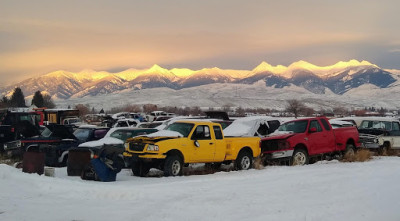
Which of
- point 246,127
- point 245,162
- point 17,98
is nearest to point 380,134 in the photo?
point 246,127

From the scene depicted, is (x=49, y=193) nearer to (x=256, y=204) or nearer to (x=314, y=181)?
(x=256, y=204)

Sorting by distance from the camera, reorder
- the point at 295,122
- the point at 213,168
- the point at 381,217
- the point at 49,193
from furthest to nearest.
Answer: the point at 295,122
the point at 213,168
the point at 49,193
the point at 381,217

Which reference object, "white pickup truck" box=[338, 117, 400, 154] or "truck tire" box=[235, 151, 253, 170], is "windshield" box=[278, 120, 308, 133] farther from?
"white pickup truck" box=[338, 117, 400, 154]

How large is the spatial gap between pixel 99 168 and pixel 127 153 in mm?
1491

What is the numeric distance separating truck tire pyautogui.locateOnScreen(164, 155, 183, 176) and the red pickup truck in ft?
12.5

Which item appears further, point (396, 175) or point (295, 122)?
point (295, 122)

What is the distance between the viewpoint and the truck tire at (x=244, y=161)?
49.5 ft

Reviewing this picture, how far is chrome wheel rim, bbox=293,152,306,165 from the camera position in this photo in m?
15.6

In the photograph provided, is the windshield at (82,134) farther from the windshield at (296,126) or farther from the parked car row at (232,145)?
the windshield at (296,126)

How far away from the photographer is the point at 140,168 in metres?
13.5

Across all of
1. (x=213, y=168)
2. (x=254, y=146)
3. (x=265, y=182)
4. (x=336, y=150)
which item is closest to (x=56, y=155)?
(x=213, y=168)

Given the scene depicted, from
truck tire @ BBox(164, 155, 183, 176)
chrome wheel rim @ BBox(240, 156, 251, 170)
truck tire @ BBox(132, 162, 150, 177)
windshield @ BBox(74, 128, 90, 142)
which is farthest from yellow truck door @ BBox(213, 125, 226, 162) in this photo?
windshield @ BBox(74, 128, 90, 142)

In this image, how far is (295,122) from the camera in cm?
1697

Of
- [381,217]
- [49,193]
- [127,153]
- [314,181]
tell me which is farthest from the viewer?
[127,153]
